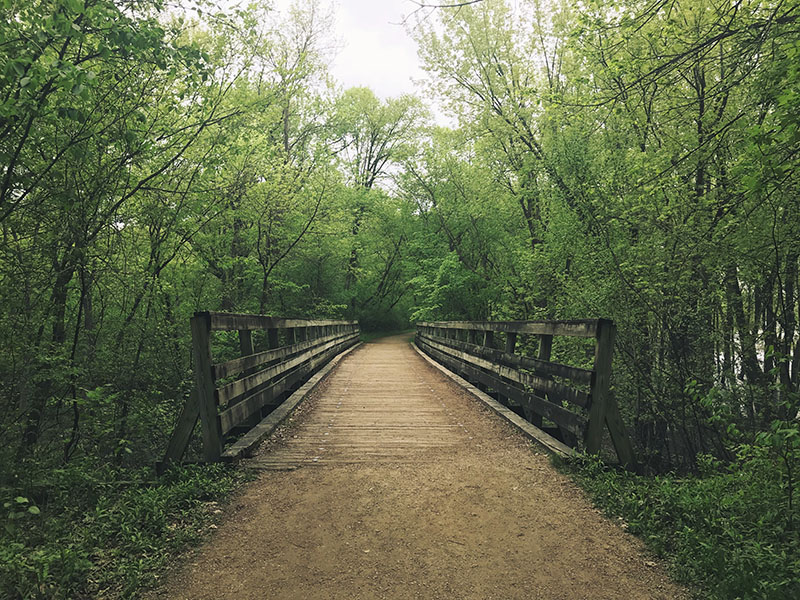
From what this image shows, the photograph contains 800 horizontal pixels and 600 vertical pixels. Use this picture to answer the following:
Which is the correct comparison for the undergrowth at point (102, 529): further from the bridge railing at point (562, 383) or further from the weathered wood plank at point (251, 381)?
the bridge railing at point (562, 383)

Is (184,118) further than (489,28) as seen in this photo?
No

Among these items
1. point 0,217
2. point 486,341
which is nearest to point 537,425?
point 486,341

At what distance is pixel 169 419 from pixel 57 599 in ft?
17.2

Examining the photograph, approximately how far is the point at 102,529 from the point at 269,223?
11.0 m

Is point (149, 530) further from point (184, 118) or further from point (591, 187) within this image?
point (591, 187)

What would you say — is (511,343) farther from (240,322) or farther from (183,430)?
(183,430)

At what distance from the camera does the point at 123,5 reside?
4.55 meters

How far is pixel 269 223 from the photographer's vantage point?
508 inches

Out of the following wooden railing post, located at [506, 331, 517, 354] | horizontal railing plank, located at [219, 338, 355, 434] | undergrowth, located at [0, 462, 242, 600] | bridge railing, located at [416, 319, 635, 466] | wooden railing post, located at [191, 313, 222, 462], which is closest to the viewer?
undergrowth, located at [0, 462, 242, 600]

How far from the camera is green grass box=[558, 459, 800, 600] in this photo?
2.21 metres

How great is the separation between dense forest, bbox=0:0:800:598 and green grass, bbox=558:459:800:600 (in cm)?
5

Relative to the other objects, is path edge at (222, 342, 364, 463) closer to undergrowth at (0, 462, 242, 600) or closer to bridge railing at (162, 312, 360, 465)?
bridge railing at (162, 312, 360, 465)

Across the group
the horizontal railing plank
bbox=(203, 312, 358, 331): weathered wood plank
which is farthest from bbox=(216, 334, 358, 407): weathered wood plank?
bbox=(203, 312, 358, 331): weathered wood plank

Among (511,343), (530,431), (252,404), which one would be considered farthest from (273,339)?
(530,431)
